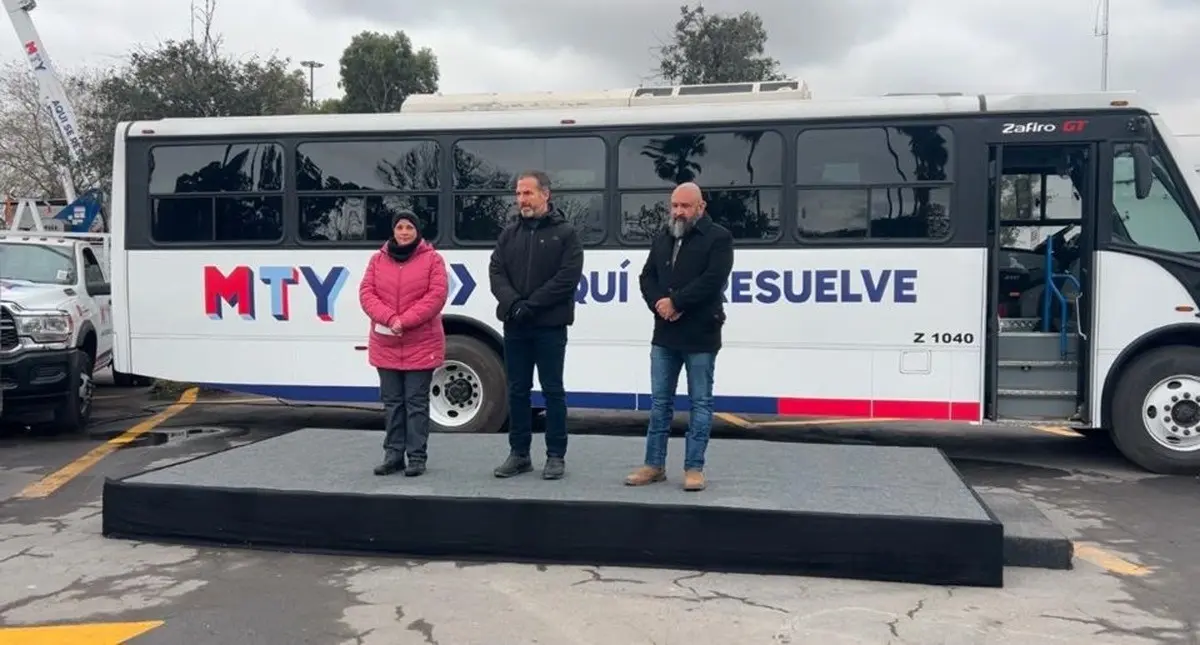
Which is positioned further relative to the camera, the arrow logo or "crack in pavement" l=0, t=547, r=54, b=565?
the arrow logo

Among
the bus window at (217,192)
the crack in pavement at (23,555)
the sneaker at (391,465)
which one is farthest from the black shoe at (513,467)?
the bus window at (217,192)

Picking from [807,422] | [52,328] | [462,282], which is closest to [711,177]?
[462,282]

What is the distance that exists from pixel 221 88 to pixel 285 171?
1014 cm

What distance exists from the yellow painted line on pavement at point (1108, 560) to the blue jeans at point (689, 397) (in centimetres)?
230

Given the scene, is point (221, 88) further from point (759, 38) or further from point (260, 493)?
point (260, 493)

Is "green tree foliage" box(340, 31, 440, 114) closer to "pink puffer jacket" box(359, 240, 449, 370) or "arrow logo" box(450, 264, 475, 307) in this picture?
"arrow logo" box(450, 264, 475, 307)

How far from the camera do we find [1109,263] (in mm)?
8273

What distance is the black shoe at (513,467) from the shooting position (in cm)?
632

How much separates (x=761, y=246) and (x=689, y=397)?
311 cm

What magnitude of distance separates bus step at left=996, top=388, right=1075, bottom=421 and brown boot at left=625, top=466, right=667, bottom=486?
12.5 feet

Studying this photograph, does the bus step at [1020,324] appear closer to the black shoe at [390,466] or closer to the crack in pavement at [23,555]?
the black shoe at [390,466]

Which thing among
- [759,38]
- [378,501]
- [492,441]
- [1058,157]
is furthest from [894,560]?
[759,38]

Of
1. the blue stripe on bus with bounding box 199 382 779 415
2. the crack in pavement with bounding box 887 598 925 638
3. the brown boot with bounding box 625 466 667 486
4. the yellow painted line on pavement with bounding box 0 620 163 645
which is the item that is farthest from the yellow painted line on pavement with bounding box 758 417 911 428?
the yellow painted line on pavement with bounding box 0 620 163 645

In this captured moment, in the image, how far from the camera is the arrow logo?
9.34 m
